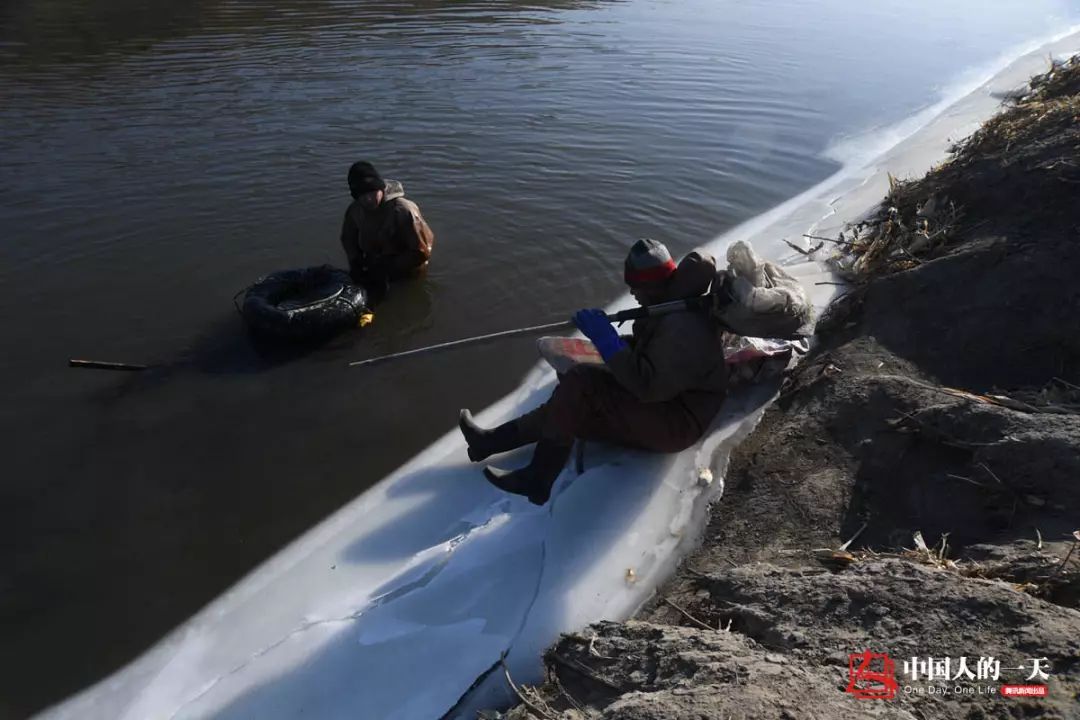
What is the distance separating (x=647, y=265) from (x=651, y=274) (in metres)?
0.05

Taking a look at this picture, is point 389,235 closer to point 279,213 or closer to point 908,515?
point 279,213

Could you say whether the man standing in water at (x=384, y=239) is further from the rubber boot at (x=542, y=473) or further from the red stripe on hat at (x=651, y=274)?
the red stripe on hat at (x=651, y=274)

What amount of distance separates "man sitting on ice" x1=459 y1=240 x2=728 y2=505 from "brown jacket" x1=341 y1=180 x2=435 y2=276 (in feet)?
10.8

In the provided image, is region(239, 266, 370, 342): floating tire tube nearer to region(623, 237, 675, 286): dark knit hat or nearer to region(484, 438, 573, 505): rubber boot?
region(484, 438, 573, 505): rubber boot

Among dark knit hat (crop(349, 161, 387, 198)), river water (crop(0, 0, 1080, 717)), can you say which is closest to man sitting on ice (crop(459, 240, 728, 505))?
river water (crop(0, 0, 1080, 717))

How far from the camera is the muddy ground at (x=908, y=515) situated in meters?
2.28

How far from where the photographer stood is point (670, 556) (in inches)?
139

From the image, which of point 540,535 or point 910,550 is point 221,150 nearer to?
point 540,535

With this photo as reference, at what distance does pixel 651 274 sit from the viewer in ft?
12.4

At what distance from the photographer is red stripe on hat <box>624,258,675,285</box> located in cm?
377

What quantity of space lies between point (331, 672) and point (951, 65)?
1777 centimetres

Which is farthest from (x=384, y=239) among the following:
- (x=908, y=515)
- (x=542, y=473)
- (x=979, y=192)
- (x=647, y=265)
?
(x=908, y=515)

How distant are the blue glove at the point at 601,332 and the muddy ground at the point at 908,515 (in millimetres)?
949

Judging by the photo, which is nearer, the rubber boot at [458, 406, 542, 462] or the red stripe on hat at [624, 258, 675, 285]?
the red stripe on hat at [624, 258, 675, 285]
